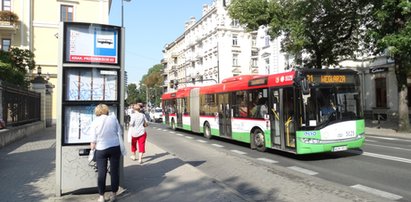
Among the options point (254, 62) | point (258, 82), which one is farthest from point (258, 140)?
point (254, 62)

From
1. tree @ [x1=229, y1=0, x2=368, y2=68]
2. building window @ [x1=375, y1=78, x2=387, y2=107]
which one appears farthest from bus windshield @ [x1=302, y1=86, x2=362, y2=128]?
building window @ [x1=375, y1=78, x2=387, y2=107]

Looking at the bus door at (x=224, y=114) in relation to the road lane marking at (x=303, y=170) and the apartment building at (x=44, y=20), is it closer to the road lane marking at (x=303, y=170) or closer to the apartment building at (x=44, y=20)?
the road lane marking at (x=303, y=170)

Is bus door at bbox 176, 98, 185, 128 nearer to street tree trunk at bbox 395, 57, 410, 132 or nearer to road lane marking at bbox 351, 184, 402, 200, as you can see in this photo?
street tree trunk at bbox 395, 57, 410, 132

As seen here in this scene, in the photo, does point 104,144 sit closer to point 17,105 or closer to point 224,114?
point 224,114

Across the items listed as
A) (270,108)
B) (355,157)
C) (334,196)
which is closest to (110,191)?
(334,196)

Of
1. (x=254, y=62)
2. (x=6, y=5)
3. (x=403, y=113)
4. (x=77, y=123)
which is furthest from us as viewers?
(x=254, y=62)

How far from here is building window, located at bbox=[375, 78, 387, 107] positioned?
2994cm

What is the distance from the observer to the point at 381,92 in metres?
30.4

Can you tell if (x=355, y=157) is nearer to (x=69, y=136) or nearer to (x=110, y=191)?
(x=110, y=191)

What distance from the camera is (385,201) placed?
6.22 m

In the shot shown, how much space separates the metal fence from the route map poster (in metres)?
8.96

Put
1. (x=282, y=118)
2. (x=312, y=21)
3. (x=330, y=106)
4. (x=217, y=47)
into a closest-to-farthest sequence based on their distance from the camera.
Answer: (x=330, y=106) < (x=282, y=118) < (x=312, y=21) < (x=217, y=47)

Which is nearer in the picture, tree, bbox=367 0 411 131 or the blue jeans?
the blue jeans

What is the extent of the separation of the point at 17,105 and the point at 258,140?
1093 centimetres
